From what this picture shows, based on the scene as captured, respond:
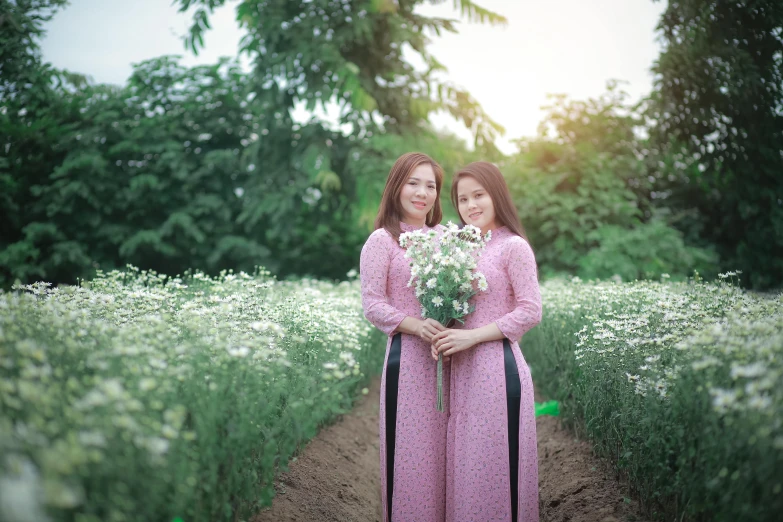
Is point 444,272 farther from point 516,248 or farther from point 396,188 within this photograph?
point 396,188

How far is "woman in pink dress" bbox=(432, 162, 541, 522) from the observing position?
2.56 meters

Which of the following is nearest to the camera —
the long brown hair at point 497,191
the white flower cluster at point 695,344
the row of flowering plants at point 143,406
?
the row of flowering plants at point 143,406

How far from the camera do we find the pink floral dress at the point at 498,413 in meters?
2.55

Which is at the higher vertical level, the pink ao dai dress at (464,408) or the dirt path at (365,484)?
the pink ao dai dress at (464,408)

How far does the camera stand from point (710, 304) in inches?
131

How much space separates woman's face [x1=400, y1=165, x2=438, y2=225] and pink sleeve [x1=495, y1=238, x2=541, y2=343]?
549 mm

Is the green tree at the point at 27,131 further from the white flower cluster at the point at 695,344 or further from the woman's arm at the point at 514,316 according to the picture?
the white flower cluster at the point at 695,344

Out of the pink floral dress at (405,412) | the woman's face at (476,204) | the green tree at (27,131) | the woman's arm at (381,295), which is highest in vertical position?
the green tree at (27,131)

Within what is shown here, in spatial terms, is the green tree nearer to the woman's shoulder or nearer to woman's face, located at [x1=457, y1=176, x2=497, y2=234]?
woman's face, located at [x1=457, y1=176, x2=497, y2=234]

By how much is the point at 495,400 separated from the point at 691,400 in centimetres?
84

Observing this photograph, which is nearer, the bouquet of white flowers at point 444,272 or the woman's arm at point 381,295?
the bouquet of white flowers at point 444,272

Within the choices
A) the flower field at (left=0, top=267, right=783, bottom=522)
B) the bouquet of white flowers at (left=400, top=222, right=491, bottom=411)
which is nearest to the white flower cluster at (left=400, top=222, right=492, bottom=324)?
the bouquet of white flowers at (left=400, top=222, right=491, bottom=411)

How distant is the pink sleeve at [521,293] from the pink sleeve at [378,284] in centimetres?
53

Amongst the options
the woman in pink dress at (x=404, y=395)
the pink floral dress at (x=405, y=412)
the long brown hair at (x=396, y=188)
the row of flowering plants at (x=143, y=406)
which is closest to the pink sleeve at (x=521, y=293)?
the woman in pink dress at (x=404, y=395)
